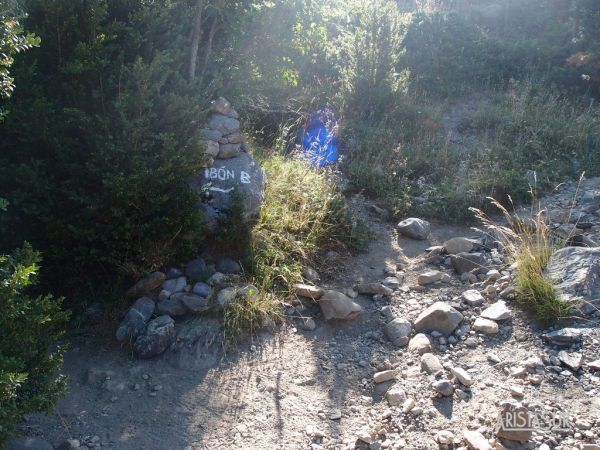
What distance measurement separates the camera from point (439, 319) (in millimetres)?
4816

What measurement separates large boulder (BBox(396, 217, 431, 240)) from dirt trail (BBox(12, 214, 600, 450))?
1409 mm

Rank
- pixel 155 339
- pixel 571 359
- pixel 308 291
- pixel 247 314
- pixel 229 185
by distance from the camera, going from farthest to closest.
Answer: pixel 229 185 → pixel 308 291 → pixel 247 314 → pixel 155 339 → pixel 571 359

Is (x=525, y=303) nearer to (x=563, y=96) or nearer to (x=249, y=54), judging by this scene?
(x=249, y=54)

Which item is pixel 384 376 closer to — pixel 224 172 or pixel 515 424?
pixel 515 424

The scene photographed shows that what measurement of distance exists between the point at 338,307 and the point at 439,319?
2.70ft

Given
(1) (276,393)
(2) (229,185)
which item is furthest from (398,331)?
(2) (229,185)

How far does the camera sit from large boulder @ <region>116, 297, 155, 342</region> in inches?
185

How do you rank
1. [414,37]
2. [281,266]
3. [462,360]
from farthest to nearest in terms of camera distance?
[414,37], [281,266], [462,360]

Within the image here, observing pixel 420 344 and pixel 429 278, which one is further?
pixel 429 278

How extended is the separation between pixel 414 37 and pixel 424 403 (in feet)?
31.0

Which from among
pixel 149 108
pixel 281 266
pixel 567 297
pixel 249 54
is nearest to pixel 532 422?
pixel 567 297

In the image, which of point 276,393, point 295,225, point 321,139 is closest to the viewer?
point 276,393

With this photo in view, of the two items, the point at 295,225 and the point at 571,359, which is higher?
the point at 295,225

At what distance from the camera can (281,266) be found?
17.9 feet
